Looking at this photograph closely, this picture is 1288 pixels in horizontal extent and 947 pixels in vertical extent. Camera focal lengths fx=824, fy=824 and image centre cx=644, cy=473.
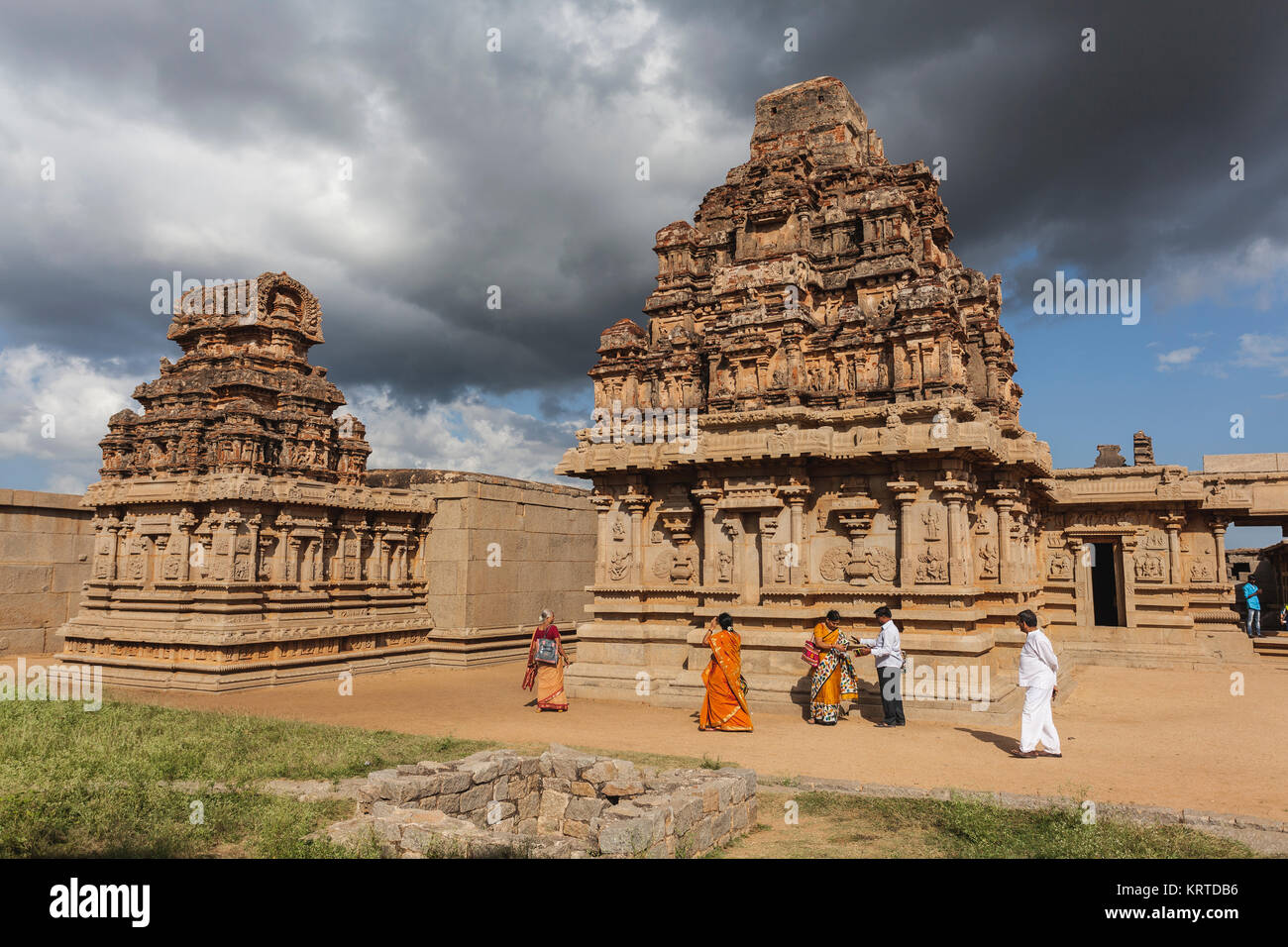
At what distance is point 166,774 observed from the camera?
8.78 m

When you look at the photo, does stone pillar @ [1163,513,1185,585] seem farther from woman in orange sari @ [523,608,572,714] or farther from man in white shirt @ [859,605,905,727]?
woman in orange sari @ [523,608,572,714]

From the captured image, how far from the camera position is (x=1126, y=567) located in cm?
2323

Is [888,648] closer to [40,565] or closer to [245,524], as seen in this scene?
[245,524]

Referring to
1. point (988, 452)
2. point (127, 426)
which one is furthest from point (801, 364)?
point (127, 426)

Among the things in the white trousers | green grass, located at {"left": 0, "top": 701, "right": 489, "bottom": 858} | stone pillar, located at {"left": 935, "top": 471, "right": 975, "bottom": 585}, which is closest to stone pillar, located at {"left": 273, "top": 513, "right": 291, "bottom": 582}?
green grass, located at {"left": 0, "top": 701, "right": 489, "bottom": 858}

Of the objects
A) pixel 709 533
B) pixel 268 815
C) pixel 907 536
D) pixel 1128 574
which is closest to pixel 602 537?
pixel 709 533

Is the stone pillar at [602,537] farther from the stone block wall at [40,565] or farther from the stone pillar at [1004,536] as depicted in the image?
the stone block wall at [40,565]

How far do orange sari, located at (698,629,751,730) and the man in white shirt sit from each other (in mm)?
2215

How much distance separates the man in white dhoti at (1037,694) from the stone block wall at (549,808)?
472cm

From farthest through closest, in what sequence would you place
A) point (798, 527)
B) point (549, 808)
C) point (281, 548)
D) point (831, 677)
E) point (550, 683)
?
point (281, 548) → point (798, 527) → point (550, 683) → point (831, 677) → point (549, 808)

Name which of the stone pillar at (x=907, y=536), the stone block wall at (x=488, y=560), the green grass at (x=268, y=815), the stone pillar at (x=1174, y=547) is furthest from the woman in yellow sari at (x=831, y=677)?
the stone pillar at (x=1174, y=547)

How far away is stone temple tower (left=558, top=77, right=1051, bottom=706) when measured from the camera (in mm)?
14461

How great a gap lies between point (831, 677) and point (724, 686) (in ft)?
6.26
